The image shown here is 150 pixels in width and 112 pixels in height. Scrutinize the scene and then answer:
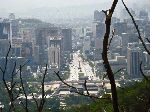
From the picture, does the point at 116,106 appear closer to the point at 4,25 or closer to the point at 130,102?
the point at 130,102

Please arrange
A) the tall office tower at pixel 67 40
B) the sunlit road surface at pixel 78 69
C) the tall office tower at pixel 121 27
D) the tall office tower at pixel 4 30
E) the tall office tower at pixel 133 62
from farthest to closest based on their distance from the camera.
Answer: the tall office tower at pixel 121 27, the tall office tower at pixel 67 40, the tall office tower at pixel 4 30, the tall office tower at pixel 133 62, the sunlit road surface at pixel 78 69

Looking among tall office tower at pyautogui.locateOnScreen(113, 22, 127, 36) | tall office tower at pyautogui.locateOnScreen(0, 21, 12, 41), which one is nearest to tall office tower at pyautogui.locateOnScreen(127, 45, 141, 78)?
tall office tower at pyautogui.locateOnScreen(113, 22, 127, 36)

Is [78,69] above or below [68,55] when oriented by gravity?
below

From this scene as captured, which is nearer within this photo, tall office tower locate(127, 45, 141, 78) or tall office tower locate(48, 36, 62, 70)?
tall office tower locate(127, 45, 141, 78)

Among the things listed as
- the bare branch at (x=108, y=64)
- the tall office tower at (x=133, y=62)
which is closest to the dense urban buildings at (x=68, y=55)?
the tall office tower at (x=133, y=62)

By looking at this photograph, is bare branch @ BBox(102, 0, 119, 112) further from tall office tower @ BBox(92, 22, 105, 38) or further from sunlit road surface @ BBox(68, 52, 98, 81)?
tall office tower @ BBox(92, 22, 105, 38)

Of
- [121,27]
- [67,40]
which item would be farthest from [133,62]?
[121,27]

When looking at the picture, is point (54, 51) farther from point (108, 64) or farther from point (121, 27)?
point (108, 64)

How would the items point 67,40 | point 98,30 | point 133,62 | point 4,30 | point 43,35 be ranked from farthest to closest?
1. point 98,30
2. point 67,40
3. point 43,35
4. point 4,30
5. point 133,62

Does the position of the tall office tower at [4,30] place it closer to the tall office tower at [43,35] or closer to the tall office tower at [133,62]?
the tall office tower at [43,35]
